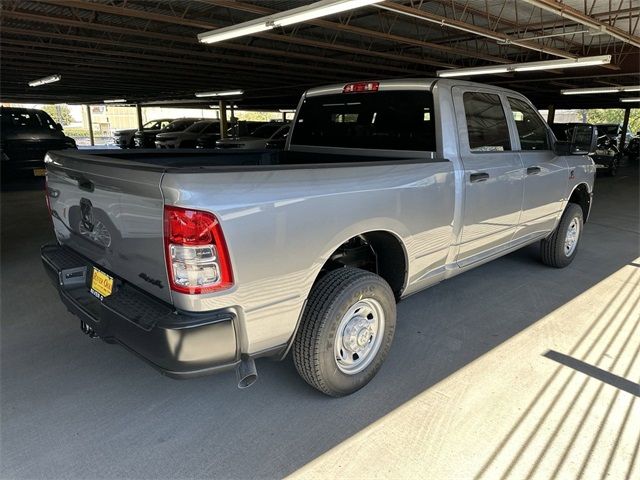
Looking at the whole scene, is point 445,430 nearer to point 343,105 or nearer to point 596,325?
point 596,325

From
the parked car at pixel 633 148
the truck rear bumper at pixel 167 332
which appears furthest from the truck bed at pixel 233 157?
the parked car at pixel 633 148

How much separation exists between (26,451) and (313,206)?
195 centimetres

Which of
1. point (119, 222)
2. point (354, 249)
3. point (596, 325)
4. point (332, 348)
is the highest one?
point (119, 222)

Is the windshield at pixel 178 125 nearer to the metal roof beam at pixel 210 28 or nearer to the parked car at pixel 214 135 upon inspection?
the parked car at pixel 214 135

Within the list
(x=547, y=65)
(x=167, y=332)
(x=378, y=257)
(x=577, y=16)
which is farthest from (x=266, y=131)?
Answer: (x=167, y=332)

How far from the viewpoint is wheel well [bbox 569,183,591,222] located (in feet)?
17.7

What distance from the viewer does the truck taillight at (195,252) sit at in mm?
Answer: 1952

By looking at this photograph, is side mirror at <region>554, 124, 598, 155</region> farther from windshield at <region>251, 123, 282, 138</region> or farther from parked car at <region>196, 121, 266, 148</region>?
parked car at <region>196, 121, 266, 148</region>

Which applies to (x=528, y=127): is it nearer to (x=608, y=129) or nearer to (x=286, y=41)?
(x=286, y=41)

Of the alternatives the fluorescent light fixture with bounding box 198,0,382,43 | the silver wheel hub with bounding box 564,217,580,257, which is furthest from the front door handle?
the fluorescent light fixture with bounding box 198,0,382,43

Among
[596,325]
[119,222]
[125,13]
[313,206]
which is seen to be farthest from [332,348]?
[125,13]

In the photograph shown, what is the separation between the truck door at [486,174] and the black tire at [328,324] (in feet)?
3.82

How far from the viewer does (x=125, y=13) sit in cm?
755

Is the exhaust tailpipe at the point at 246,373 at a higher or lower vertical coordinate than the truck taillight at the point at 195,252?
lower
